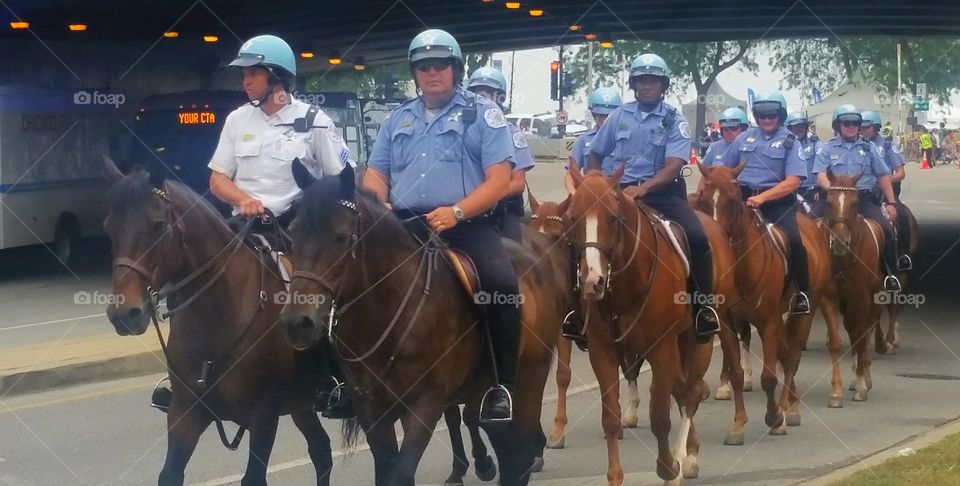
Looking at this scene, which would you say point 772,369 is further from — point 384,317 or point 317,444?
point 384,317

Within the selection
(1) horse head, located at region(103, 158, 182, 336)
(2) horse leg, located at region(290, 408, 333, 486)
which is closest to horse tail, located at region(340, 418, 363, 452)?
(2) horse leg, located at region(290, 408, 333, 486)

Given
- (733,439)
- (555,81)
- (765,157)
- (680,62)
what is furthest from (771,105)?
(680,62)

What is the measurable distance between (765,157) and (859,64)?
55.1 m

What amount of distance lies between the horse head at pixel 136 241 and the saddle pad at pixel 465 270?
1293 millimetres

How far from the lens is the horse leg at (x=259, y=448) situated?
6.53 metres

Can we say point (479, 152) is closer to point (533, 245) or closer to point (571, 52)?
point (533, 245)

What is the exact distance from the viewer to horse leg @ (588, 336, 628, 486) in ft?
26.7

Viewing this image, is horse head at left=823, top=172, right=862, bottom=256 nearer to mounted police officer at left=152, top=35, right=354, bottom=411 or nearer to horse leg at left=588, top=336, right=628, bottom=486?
horse leg at left=588, top=336, right=628, bottom=486

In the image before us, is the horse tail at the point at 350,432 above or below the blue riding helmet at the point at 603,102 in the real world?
below

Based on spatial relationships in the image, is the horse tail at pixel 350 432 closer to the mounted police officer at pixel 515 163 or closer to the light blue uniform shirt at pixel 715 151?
the mounted police officer at pixel 515 163

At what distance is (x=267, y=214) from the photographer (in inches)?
270

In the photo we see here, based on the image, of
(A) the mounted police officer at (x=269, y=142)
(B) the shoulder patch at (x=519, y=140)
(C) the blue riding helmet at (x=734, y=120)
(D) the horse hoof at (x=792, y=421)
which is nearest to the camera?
(A) the mounted police officer at (x=269, y=142)

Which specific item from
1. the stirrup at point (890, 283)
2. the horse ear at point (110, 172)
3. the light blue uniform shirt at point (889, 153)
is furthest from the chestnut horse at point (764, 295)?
the horse ear at point (110, 172)

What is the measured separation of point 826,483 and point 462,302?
2.44m
